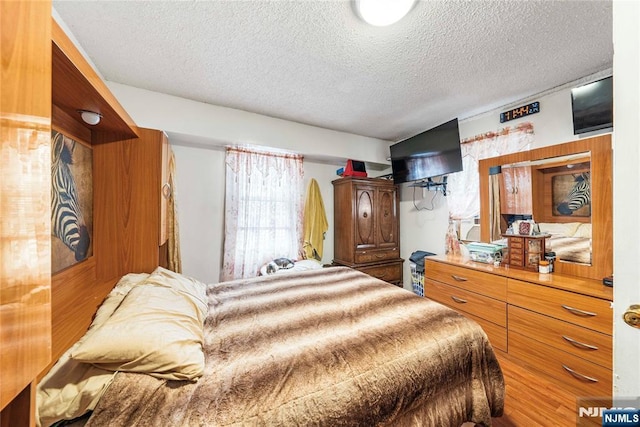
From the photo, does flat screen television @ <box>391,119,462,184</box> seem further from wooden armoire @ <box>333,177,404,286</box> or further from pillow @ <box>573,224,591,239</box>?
pillow @ <box>573,224,591,239</box>

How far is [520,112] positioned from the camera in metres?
2.43

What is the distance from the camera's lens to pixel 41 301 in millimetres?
498

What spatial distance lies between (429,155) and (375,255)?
1651 mm

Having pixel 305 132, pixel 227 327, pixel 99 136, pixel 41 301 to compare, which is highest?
pixel 305 132

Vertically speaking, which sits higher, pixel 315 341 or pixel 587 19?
pixel 587 19

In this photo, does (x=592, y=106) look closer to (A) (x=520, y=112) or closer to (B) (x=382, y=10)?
(A) (x=520, y=112)

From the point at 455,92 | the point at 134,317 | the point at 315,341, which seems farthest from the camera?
the point at 455,92

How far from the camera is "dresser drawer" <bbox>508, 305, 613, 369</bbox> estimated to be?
5.00 ft

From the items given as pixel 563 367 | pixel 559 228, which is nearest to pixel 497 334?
pixel 563 367

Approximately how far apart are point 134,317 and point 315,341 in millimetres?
822

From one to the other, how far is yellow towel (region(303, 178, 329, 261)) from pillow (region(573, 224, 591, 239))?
2.72 m

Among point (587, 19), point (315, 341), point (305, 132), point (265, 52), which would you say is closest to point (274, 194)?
point (305, 132)

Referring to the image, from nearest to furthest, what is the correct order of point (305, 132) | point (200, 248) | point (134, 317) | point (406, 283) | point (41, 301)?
point (41, 301) < point (134, 317) < point (200, 248) < point (305, 132) < point (406, 283)

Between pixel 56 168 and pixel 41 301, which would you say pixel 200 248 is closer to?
pixel 56 168
